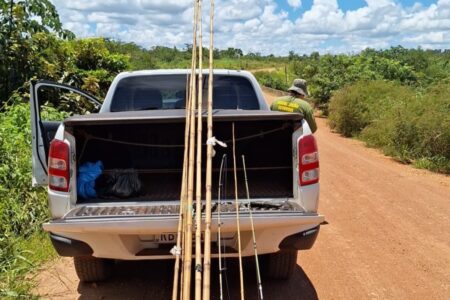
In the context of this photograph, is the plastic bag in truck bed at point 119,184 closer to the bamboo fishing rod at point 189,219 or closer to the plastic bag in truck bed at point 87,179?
the plastic bag in truck bed at point 87,179

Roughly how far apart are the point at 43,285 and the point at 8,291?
535 mm

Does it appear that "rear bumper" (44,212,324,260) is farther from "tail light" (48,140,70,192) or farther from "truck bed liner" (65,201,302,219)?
"tail light" (48,140,70,192)

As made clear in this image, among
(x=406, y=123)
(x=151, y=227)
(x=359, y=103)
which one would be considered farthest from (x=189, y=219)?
(x=359, y=103)

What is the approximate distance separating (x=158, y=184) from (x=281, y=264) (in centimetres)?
126

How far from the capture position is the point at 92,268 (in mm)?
4250

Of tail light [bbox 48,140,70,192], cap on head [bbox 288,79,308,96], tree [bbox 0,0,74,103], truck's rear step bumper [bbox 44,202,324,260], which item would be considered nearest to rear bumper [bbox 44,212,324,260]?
truck's rear step bumper [bbox 44,202,324,260]

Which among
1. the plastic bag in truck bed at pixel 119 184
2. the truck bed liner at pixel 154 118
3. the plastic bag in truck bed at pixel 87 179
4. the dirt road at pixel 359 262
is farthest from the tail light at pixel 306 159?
the plastic bag in truck bed at pixel 87 179

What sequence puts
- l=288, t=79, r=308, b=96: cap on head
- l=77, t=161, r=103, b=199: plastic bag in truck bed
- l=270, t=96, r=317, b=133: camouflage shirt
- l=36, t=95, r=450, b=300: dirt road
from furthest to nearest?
l=288, t=79, r=308, b=96: cap on head, l=270, t=96, r=317, b=133: camouflage shirt, l=36, t=95, r=450, b=300: dirt road, l=77, t=161, r=103, b=199: plastic bag in truck bed

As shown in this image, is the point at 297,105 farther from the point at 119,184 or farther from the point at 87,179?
the point at 87,179

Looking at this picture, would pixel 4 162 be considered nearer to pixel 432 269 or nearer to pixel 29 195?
pixel 29 195

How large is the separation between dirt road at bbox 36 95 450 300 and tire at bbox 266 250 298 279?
0.11 meters

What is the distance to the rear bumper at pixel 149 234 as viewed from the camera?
11.3 feet

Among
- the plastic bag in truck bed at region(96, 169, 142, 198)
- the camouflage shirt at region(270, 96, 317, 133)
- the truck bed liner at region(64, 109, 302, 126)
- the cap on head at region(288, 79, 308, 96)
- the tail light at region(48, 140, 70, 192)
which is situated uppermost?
the cap on head at region(288, 79, 308, 96)

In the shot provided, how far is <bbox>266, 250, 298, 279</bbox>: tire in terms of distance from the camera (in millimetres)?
4215
